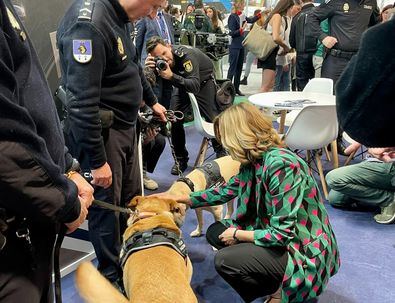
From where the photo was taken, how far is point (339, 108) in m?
0.71

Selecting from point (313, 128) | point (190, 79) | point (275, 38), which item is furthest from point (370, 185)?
point (275, 38)

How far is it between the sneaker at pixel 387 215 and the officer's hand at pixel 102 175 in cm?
228

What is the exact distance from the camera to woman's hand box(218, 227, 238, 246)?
6.54 ft

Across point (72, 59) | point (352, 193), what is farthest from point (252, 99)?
point (72, 59)

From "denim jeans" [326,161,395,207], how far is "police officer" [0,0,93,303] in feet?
8.75

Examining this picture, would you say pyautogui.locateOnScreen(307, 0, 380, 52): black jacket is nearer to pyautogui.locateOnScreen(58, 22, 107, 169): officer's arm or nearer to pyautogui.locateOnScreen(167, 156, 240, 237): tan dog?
pyautogui.locateOnScreen(167, 156, 240, 237): tan dog

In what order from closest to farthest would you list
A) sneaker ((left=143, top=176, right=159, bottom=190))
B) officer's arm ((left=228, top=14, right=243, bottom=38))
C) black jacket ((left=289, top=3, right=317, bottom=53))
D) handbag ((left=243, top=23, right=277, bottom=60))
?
sneaker ((left=143, top=176, right=159, bottom=190)) < black jacket ((left=289, top=3, right=317, bottom=53)) < handbag ((left=243, top=23, right=277, bottom=60)) < officer's arm ((left=228, top=14, right=243, bottom=38))

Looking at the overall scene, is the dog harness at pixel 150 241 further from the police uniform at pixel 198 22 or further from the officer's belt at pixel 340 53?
the police uniform at pixel 198 22

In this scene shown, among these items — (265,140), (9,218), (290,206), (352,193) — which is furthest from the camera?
(352,193)

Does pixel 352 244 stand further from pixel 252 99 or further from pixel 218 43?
pixel 218 43

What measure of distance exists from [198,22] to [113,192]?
512 centimetres

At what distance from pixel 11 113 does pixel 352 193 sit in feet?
9.70

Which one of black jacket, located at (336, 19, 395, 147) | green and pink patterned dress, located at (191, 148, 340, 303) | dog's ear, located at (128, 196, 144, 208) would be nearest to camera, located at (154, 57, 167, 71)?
dog's ear, located at (128, 196, 144, 208)

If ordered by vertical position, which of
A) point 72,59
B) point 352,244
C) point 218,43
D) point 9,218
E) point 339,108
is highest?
point 339,108
